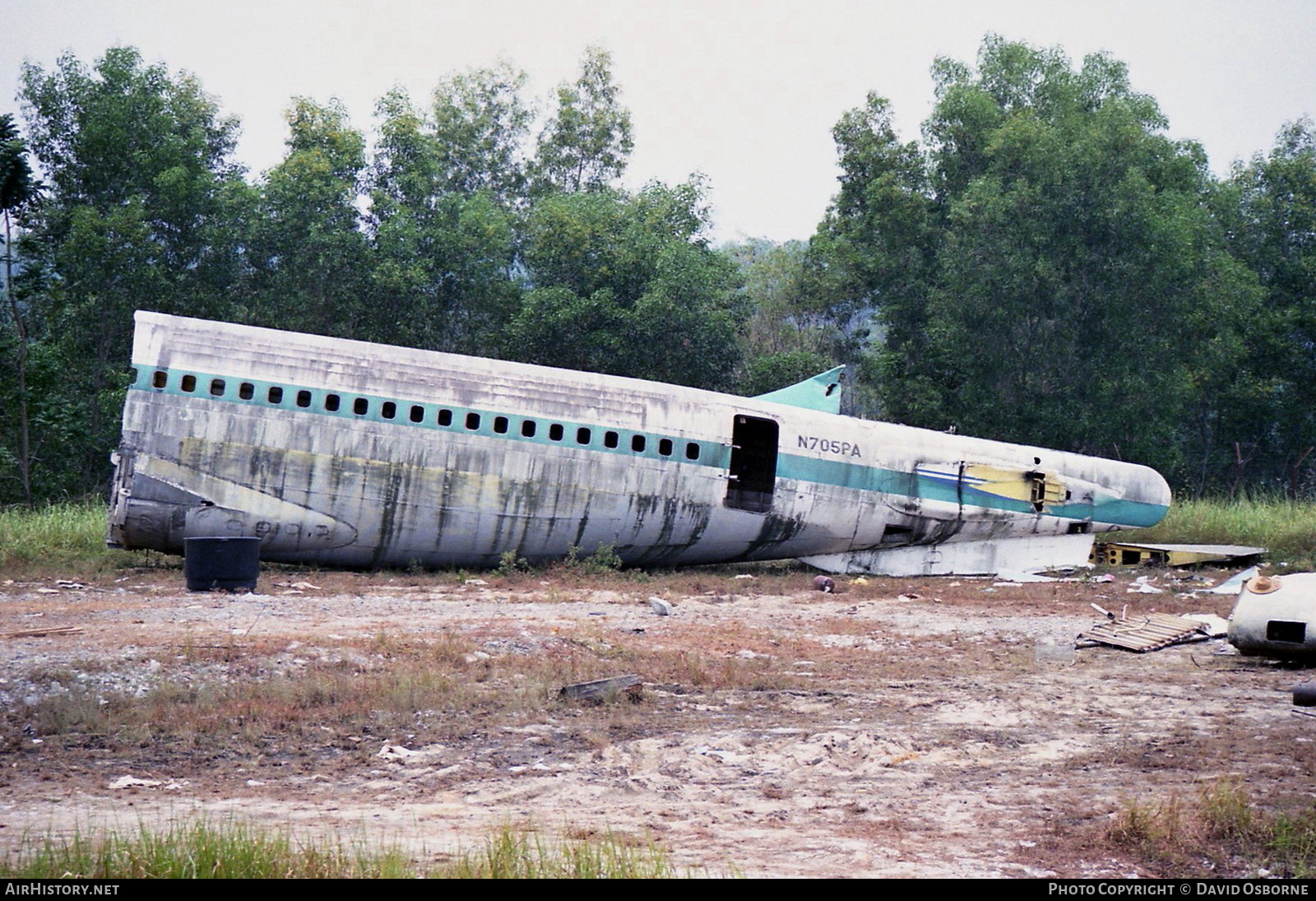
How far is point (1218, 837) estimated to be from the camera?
892 centimetres

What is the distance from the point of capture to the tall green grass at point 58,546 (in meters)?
22.4

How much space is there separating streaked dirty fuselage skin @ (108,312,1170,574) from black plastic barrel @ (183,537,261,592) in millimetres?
2244

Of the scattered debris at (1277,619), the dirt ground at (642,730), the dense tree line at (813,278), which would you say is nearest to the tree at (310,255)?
the dense tree line at (813,278)

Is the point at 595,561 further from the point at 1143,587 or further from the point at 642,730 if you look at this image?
the point at 642,730

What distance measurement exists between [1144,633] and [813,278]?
120 feet

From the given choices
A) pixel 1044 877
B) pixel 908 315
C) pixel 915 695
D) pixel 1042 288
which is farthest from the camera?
pixel 908 315

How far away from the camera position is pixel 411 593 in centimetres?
2103

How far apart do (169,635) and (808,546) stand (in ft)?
46.3

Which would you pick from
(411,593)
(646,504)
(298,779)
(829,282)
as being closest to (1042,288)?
(829,282)

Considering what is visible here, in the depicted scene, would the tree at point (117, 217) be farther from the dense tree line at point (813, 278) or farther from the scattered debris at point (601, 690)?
the scattered debris at point (601, 690)

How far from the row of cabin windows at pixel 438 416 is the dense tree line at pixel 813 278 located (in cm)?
1507

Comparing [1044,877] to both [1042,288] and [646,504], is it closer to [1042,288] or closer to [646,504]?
[646,504]

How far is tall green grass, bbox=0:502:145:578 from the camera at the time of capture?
22.4 m
